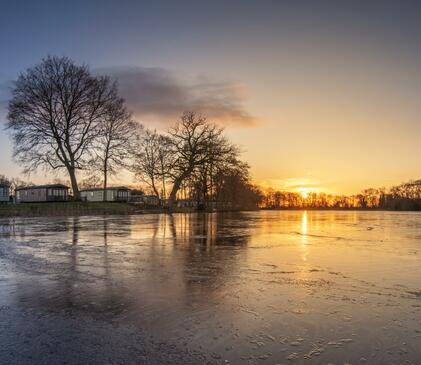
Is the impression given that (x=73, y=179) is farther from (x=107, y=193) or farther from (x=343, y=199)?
(x=343, y=199)

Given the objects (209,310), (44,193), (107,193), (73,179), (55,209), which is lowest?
(209,310)

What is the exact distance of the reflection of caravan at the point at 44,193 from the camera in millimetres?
58781

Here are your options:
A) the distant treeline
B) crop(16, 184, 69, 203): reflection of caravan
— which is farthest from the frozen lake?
the distant treeline

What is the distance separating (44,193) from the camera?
193 ft

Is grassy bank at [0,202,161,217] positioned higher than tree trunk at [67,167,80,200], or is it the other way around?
tree trunk at [67,167,80,200]

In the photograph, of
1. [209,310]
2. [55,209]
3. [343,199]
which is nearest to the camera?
[209,310]

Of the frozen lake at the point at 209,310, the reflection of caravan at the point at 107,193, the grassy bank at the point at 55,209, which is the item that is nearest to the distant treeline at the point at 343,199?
the reflection of caravan at the point at 107,193

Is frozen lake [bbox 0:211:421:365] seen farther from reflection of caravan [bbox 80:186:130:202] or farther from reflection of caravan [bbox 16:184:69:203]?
reflection of caravan [bbox 80:186:130:202]

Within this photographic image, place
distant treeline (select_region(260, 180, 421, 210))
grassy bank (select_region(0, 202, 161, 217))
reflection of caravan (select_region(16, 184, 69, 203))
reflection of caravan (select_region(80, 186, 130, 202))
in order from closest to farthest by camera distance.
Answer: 1. grassy bank (select_region(0, 202, 161, 217))
2. reflection of caravan (select_region(16, 184, 69, 203))
3. reflection of caravan (select_region(80, 186, 130, 202))
4. distant treeline (select_region(260, 180, 421, 210))

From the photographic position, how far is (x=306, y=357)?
3.23m

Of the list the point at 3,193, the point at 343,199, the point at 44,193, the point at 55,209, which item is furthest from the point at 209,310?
the point at 343,199

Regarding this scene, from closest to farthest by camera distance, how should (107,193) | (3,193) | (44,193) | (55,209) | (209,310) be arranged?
(209,310) → (55,209) → (3,193) → (44,193) → (107,193)

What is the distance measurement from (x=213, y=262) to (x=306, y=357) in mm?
5273

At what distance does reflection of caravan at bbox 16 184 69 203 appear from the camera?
58.8 metres
